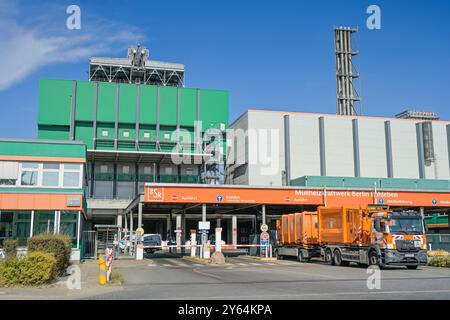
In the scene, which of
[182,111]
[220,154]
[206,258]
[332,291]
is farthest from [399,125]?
[332,291]

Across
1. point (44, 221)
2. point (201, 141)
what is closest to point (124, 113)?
point (201, 141)

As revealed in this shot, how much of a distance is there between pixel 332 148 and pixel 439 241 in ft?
101

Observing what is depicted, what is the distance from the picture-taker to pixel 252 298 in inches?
481

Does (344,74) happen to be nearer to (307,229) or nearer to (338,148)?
(338,148)

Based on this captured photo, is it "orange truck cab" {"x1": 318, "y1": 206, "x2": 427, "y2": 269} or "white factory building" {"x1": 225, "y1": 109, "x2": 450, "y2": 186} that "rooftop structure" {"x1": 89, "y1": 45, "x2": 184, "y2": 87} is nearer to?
"white factory building" {"x1": 225, "y1": 109, "x2": 450, "y2": 186}

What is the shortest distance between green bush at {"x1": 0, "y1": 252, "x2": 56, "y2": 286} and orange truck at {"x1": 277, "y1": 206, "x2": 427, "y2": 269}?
1548cm

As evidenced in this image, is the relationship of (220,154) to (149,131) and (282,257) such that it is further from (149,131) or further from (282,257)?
(282,257)

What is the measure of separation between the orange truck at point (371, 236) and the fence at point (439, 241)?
10.5 metres

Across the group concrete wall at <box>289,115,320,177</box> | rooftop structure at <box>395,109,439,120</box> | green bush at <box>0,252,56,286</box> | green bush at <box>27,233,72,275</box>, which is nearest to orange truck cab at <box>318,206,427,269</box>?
green bush at <box>27,233,72,275</box>

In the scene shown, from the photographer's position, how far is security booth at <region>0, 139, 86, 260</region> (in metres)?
28.1

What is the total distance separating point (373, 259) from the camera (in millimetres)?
24125

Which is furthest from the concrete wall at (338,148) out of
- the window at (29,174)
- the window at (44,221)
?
the window at (29,174)
